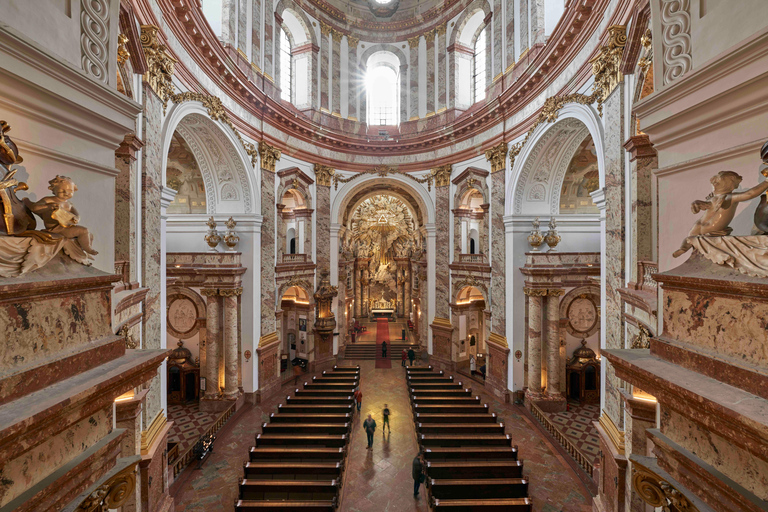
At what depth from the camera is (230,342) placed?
44.1ft

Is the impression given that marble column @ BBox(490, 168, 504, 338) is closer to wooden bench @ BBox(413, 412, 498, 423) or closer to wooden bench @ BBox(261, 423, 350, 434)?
wooden bench @ BBox(413, 412, 498, 423)

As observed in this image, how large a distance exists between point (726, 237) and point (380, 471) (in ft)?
33.5

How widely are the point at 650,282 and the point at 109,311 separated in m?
8.29

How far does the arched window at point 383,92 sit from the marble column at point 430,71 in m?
2.23

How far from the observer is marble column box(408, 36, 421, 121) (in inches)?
757

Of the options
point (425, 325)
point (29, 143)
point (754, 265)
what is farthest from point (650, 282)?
point (425, 325)

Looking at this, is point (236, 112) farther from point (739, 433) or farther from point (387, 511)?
point (739, 433)

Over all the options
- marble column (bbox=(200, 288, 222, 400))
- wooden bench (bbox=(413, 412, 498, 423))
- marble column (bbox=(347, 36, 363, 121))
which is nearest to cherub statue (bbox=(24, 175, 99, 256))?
wooden bench (bbox=(413, 412, 498, 423))

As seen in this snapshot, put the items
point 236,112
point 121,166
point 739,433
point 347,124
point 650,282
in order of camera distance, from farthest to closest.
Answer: point 347,124 < point 236,112 < point 121,166 < point 650,282 < point 739,433

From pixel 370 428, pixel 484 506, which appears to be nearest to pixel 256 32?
pixel 370 428

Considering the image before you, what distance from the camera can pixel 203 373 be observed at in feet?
47.5

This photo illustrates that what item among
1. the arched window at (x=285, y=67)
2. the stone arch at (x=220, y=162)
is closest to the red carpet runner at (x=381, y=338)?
the stone arch at (x=220, y=162)

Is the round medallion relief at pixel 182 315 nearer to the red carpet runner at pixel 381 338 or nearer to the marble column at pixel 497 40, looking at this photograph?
the red carpet runner at pixel 381 338

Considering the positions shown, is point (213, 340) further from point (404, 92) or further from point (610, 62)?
point (404, 92)
